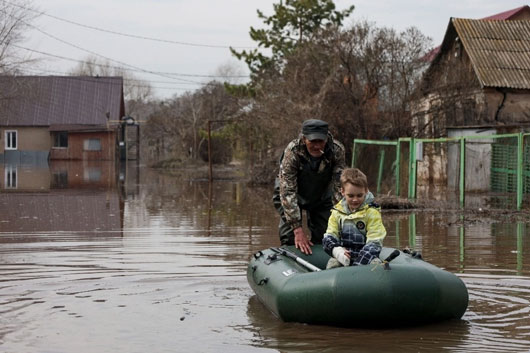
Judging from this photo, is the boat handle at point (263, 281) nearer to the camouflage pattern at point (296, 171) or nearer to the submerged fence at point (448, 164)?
the camouflage pattern at point (296, 171)

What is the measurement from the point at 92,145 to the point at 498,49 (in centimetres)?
4177

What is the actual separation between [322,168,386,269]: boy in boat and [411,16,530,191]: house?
18.4 m

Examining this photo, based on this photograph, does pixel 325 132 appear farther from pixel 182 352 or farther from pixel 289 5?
pixel 289 5

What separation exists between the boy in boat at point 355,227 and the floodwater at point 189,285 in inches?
27.9

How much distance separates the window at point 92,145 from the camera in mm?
69875

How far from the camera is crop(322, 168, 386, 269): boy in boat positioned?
8.23 m

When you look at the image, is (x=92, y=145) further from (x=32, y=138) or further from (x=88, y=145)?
(x=32, y=138)

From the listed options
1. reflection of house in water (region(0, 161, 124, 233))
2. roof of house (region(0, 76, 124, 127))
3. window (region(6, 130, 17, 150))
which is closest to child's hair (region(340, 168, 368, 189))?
reflection of house in water (region(0, 161, 124, 233))

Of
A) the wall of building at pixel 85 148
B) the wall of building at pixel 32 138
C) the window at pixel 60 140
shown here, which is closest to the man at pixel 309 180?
the wall of building at pixel 85 148

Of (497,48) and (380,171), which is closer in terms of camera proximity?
(380,171)

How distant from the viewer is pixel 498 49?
33.6 m

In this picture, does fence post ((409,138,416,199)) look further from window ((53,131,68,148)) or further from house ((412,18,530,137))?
window ((53,131,68,148))

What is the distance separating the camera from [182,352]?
703 centimetres

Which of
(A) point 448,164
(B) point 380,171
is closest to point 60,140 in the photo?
(A) point 448,164
